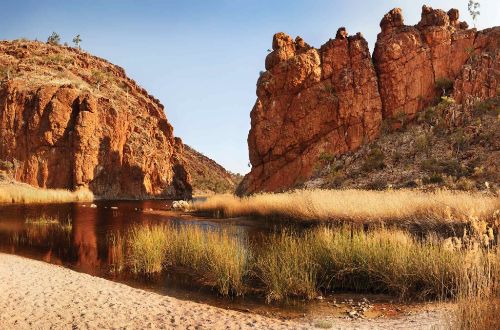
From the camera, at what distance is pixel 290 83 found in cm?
5125

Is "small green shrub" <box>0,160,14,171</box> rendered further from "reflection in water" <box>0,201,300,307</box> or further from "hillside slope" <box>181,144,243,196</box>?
"hillside slope" <box>181,144,243,196</box>

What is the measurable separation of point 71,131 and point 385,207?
Answer: 2522 inches

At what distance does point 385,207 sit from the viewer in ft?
56.9

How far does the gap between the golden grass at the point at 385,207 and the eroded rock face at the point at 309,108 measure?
2285cm

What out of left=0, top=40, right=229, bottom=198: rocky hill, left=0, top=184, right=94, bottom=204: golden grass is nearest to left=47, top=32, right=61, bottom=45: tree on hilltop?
left=0, top=40, right=229, bottom=198: rocky hill

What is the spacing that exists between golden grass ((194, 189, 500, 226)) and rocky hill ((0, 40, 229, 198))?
50.4 meters

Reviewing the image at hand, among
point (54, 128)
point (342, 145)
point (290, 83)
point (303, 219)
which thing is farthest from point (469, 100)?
point (54, 128)

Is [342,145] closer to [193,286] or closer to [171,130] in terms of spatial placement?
[193,286]

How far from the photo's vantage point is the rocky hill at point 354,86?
4581cm

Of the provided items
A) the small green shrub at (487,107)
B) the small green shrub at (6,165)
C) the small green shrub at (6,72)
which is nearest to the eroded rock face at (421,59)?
the small green shrub at (487,107)

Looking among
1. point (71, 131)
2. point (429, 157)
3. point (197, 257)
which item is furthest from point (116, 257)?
point (71, 131)

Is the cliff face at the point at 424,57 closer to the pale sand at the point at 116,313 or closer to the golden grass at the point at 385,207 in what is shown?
the golden grass at the point at 385,207

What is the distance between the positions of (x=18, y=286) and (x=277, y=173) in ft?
141

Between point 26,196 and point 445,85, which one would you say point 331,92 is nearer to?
point 445,85
